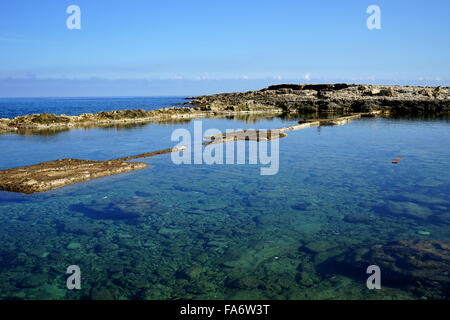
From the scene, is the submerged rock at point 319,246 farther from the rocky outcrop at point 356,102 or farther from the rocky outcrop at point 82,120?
the rocky outcrop at point 356,102

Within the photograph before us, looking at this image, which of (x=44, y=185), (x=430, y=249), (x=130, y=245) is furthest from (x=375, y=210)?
(x=44, y=185)

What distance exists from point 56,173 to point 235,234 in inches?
295

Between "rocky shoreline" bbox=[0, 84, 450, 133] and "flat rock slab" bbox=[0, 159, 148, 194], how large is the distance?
608 inches

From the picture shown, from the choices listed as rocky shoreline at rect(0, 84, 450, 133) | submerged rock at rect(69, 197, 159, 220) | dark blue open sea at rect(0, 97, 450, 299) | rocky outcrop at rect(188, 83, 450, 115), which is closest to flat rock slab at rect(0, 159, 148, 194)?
dark blue open sea at rect(0, 97, 450, 299)

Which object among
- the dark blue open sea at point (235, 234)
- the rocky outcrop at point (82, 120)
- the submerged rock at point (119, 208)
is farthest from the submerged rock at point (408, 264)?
the rocky outcrop at point (82, 120)

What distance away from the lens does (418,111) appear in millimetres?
44125

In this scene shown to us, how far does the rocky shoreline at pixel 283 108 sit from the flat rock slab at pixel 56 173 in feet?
50.7

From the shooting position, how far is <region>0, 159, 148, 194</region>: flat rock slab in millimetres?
10594

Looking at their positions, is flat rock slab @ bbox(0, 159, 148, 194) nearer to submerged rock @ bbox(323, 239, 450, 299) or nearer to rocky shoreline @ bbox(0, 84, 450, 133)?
submerged rock @ bbox(323, 239, 450, 299)

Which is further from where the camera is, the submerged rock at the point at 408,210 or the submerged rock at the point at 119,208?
the submerged rock at the point at 119,208

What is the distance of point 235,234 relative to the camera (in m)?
7.52

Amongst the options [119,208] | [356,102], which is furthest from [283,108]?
[119,208]

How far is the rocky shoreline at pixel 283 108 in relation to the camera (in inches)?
1156
